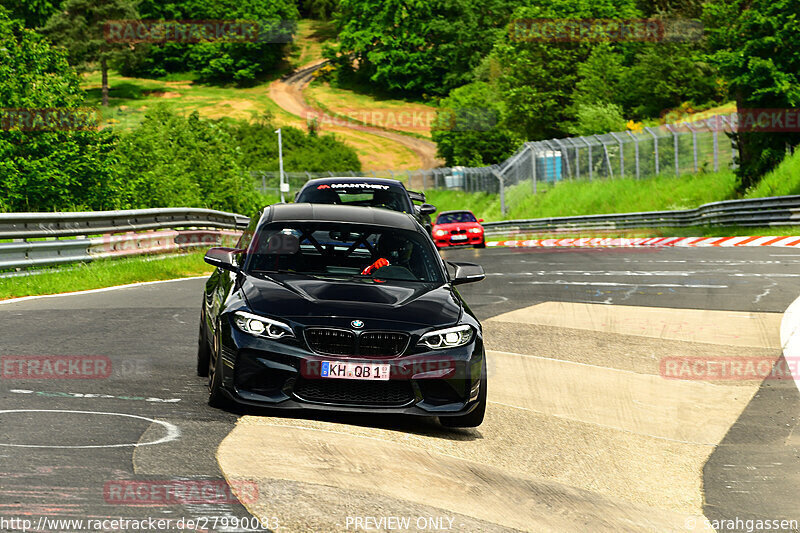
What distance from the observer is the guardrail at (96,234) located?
16.6 meters

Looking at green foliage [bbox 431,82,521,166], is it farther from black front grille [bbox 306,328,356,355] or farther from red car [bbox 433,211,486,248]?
black front grille [bbox 306,328,356,355]

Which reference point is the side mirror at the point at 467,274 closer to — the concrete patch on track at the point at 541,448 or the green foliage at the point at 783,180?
the concrete patch on track at the point at 541,448

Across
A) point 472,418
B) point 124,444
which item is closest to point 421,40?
point 472,418

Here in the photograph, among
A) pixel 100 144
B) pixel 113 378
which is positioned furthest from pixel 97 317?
pixel 100 144

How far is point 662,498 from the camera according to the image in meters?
6.73

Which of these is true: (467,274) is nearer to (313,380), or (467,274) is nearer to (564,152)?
(313,380)

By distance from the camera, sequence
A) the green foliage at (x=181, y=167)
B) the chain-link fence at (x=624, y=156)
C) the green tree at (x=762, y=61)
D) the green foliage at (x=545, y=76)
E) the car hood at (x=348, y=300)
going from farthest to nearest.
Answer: the green foliage at (x=545, y=76), the chain-link fence at (x=624, y=156), the green foliage at (x=181, y=167), the green tree at (x=762, y=61), the car hood at (x=348, y=300)

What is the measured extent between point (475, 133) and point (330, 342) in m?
86.3

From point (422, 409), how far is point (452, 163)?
90.5m

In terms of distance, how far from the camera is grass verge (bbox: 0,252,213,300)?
15789mm

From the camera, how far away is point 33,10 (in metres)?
132

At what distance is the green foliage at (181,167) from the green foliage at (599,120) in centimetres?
2582

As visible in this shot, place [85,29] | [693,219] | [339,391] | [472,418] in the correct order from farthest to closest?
1. [85,29]
2. [693,219]
3. [472,418]
4. [339,391]

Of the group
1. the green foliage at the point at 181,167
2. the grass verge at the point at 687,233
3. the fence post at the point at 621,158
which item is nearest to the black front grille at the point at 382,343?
the grass verge at the point at 687,233
